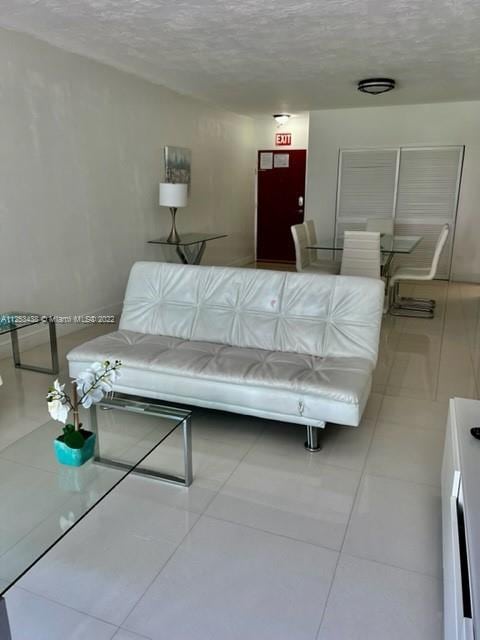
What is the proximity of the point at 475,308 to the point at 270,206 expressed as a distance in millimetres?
3730

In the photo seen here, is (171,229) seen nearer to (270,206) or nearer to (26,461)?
(270,206)

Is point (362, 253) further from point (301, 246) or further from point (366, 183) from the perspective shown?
point (366, 183)

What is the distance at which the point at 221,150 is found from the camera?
654 cm

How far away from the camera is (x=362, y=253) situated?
444cm

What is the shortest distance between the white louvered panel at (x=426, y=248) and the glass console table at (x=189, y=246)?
8.68 feet

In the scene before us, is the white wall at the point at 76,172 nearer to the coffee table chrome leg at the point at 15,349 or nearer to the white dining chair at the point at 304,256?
the coffee table chrome leg at the point at 15,349

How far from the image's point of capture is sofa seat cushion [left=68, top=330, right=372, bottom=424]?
7.19ft

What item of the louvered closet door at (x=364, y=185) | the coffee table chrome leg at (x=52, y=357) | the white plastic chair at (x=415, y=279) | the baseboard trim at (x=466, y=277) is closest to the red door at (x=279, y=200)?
the louvered closet door at (x=364, y=185)

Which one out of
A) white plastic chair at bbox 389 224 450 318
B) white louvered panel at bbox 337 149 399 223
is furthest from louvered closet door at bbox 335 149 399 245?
white plastic chair at bbox 389 224 450 318

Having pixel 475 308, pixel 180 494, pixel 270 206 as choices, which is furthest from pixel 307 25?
pixel 270 206

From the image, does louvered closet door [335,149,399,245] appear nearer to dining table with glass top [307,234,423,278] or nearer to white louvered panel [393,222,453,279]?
white louvered panel [393,222,453,279]

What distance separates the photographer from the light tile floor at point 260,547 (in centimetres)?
141

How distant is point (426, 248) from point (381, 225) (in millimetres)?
741

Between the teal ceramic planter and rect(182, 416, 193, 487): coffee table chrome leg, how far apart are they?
0.41 m
